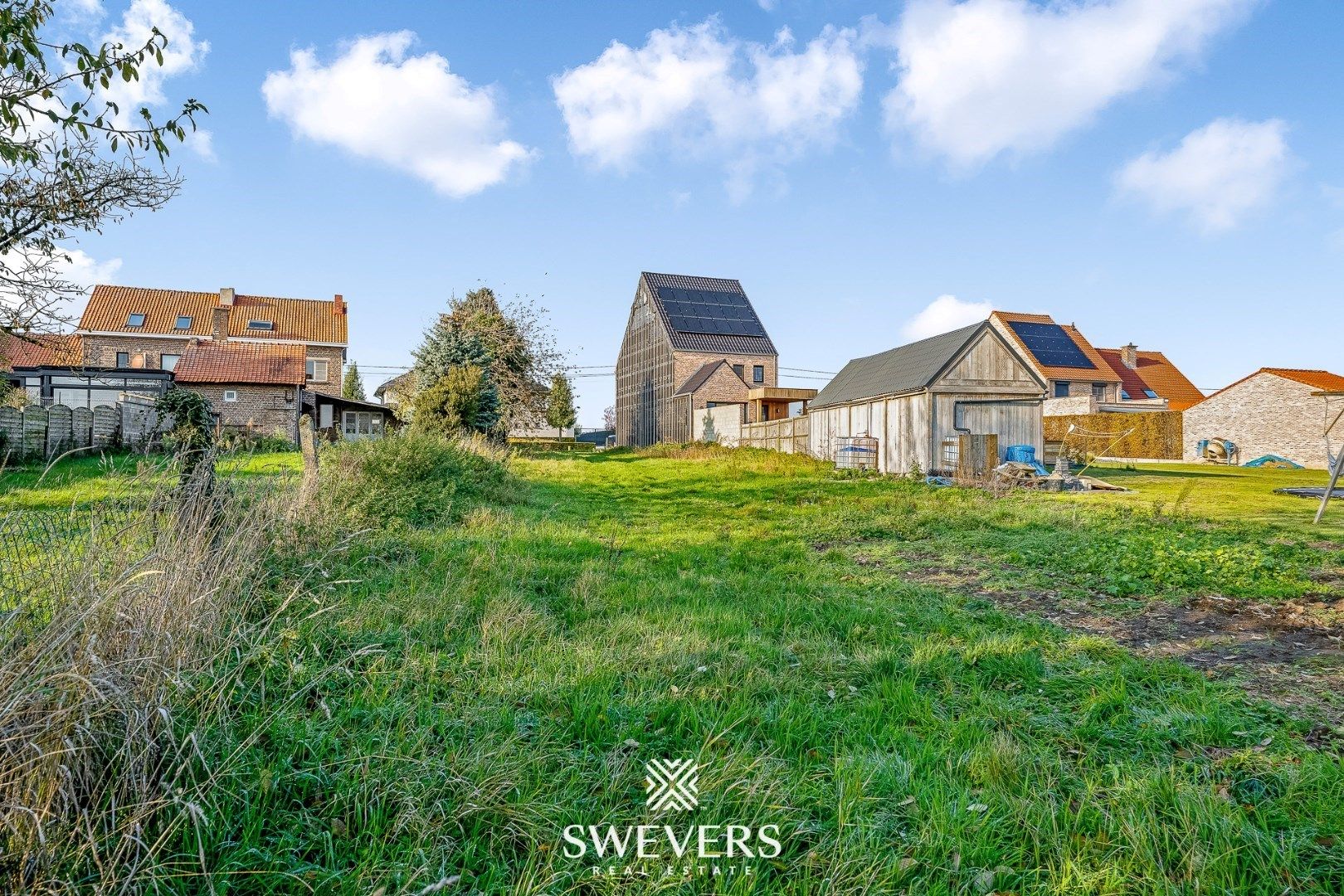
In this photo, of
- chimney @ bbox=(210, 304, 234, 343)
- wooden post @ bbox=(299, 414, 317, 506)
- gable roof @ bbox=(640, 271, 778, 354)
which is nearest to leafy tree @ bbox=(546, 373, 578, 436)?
gable roof @ bbox=(640, 271, 778, 354)

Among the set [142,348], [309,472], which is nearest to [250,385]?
[142,348]

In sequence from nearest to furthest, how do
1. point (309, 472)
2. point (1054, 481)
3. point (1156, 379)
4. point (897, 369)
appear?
point (309, 472)
point (1054, 481)
point (897, 369)
point (1156, 379)

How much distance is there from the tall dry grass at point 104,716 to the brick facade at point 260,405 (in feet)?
93.9

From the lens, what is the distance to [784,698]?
148 inches

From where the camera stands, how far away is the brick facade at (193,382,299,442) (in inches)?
1125

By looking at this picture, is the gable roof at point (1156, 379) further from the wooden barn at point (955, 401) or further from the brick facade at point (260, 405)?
the brick facade at point (260, 405)

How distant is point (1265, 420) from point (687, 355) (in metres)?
26.7

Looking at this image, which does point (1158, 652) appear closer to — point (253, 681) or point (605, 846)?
point (605, 846)

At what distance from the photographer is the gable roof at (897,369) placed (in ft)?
59.9

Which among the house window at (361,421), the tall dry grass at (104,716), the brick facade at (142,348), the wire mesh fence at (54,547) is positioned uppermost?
the brick facade at (142,348)

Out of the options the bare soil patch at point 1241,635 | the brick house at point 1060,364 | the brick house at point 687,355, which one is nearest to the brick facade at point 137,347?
the brick house at point 687,355

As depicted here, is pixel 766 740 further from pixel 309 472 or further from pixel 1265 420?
pixel 1265 420

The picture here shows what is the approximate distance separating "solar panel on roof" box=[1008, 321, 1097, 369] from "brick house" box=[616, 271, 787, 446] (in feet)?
48.9

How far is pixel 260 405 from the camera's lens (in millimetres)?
28906
